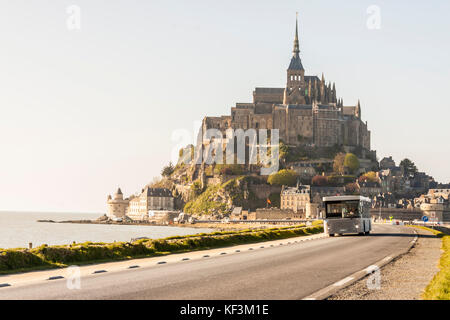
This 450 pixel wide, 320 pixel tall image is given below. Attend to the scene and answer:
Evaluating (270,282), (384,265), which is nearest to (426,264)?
(384,265)

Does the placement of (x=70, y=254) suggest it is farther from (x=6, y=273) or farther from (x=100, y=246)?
(x=6, y=273)

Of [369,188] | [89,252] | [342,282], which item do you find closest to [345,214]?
[89,252]

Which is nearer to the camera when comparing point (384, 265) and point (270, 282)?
point (270, 282)

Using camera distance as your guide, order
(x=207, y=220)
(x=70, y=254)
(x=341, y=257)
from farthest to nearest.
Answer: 1. (x=207, y=220)
2. (x=341, y=257)
3. (x=70, y=254)

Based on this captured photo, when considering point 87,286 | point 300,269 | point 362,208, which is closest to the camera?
point 87,286

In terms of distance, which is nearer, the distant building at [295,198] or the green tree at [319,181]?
the distant building at [295,198]

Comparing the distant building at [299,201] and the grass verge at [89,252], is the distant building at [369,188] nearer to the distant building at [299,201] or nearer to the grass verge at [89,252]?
the distant building at [299,201]

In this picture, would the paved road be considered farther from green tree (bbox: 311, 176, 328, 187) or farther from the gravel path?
green tree (bbox: 311, 176, 328, 187)

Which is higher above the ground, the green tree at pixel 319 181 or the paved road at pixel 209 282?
the green tree at pixel 319 181

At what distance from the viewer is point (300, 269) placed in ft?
66.0

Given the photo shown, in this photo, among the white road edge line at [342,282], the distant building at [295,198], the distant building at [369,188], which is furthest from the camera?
the distant building at [369,188]

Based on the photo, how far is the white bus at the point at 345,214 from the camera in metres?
48.2

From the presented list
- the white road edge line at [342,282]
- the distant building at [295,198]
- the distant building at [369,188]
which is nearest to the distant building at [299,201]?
the distant building at [295,198]
